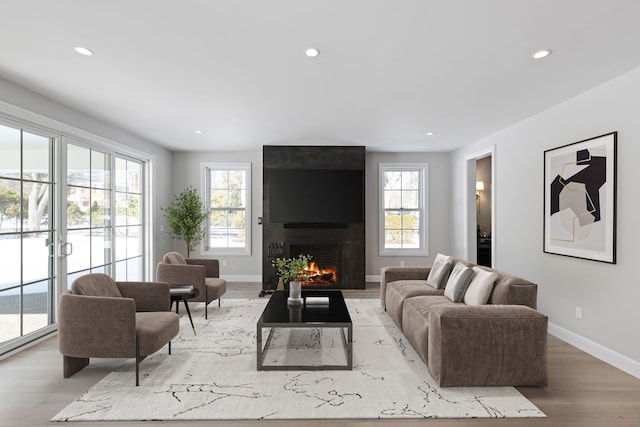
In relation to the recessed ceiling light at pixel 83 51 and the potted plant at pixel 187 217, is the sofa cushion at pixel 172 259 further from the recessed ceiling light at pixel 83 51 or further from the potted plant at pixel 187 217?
the recessed ceiling light at pixel 83 51

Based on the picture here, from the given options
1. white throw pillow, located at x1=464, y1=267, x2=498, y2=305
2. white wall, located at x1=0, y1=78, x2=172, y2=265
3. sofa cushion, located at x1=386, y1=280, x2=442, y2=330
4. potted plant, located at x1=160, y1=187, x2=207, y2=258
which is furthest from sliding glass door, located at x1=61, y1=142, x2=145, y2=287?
white throw pillow, located at x1=464, y1=267, x2=498, y2=305

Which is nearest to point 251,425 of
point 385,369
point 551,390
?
point 385,369

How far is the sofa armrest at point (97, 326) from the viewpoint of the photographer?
9.00ft

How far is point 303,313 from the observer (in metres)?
3.35

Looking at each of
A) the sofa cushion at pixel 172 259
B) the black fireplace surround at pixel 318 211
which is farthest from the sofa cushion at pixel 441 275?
the sofa cushion at pixel 172 259

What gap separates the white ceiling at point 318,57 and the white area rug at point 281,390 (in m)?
2.52

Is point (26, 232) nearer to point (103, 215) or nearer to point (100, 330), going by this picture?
point (103, 215)

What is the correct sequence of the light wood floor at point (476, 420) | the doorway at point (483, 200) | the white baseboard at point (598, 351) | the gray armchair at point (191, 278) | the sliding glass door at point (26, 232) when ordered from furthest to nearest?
the doorway at point (483, 200)
the gray armchair at point (191, 278)
the sliding glass door at point (26, 232)
the white baseboard at point (598, 351)
the light wood floor at point (476, 420)

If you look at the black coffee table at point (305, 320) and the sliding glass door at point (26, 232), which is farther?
the sliding glass door at point (26, 232)

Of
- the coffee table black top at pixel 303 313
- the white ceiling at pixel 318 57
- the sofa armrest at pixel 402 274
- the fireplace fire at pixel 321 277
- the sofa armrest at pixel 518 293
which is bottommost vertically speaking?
the fireplace fire at pixel 321 277

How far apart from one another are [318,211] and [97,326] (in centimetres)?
406

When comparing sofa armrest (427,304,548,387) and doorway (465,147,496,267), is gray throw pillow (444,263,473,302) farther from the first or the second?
doorway (465,147,496,267)

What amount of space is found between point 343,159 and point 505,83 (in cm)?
336

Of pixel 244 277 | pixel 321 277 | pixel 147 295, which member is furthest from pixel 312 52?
pixel 244 277
